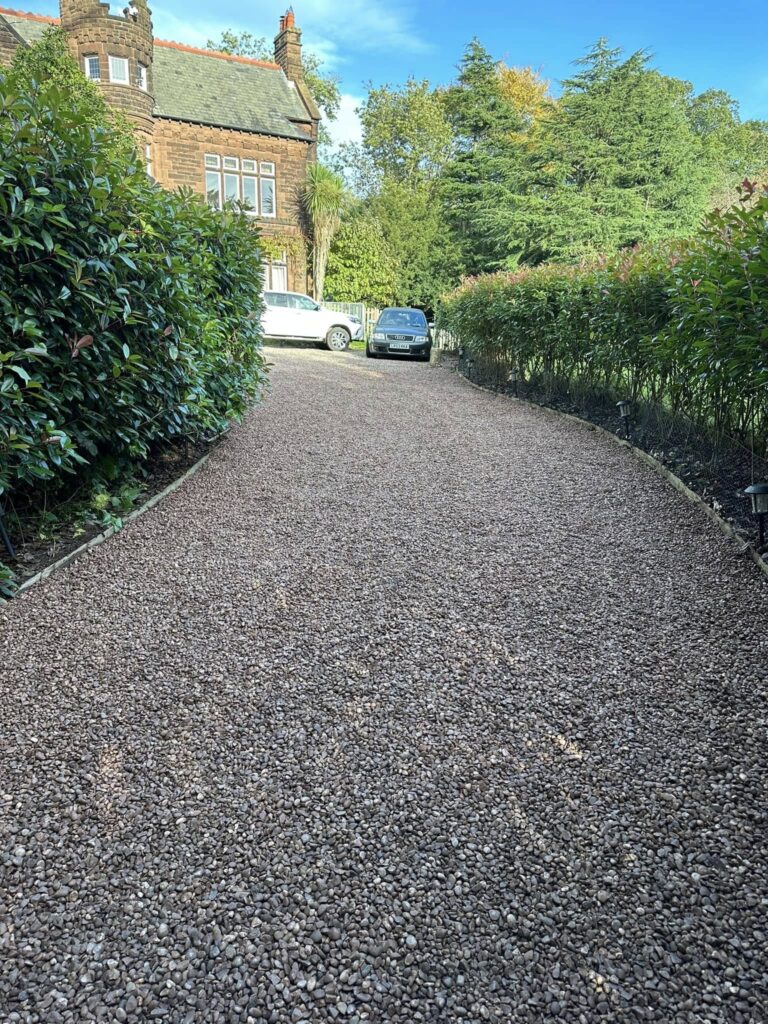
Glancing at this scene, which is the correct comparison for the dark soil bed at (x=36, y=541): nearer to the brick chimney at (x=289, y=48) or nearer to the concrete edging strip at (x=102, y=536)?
the concrete edging strip at (x=102, y=536)

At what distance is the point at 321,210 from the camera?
2472cm

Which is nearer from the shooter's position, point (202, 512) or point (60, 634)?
point (60, 634)

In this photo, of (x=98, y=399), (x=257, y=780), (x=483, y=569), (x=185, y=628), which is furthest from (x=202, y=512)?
(x=257, y=780)

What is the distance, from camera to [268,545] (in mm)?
4145

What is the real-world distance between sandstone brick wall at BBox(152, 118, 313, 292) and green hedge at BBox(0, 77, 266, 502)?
19.9 metres

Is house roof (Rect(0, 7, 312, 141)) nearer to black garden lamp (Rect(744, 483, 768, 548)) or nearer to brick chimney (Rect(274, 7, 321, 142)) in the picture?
brick chimney (Rect(274, 7, 321, 142))

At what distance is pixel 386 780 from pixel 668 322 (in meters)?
4.77

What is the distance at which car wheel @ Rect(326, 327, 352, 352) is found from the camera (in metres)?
18.6

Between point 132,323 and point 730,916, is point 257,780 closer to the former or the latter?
point 730,916

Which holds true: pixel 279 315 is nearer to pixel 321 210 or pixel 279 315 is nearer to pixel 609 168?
pixel 321 210

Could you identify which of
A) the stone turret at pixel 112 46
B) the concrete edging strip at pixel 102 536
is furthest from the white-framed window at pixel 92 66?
the concrete edging strip at pixel 102 536

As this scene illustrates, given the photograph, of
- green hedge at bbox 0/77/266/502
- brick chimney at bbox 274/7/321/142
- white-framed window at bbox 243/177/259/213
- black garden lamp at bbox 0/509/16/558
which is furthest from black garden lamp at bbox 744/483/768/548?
brick chimney at bbox 274/7/321/142

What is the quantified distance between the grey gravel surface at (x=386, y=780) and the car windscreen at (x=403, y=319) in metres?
14.3

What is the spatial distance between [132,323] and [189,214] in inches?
53.5
